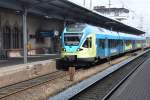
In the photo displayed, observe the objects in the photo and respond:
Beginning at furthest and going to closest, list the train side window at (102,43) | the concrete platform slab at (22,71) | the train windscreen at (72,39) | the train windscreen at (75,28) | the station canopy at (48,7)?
the train side window at (102,43) < the station canopy at (48,7) < the train windscreen at (75,28) < the train windscreen at (72,39) < the concrete platform slab at (22,71)

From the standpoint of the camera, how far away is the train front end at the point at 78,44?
961 inches

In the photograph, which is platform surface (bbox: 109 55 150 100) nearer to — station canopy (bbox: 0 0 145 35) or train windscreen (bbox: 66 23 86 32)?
train windscreen (bbox: 66 23 86 32)

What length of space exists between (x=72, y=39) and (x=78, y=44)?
1.92 ft

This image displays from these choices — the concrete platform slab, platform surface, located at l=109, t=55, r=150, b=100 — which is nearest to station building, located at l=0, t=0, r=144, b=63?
the concrete platform slab

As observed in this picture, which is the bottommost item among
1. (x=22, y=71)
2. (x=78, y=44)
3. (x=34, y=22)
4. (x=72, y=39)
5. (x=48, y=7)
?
(x=22, y=71)

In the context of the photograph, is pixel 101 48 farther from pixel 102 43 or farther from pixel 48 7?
pixel 48 7

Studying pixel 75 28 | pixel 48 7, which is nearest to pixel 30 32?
pixel 48 7

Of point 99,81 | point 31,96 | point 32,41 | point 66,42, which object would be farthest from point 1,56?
point 31,96

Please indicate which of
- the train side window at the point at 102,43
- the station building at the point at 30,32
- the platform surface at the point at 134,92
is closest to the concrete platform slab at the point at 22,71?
the train side window at the point at 102,43

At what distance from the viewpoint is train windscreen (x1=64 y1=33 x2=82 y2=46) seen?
80.7ft

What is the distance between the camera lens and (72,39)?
81.3 feet

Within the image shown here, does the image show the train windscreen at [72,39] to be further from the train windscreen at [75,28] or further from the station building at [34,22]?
the station building at [34,22]

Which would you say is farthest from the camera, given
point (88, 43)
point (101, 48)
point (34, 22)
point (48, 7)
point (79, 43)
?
point (34, 22)

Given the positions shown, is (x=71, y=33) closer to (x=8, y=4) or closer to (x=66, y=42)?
(x=66, y=42)
